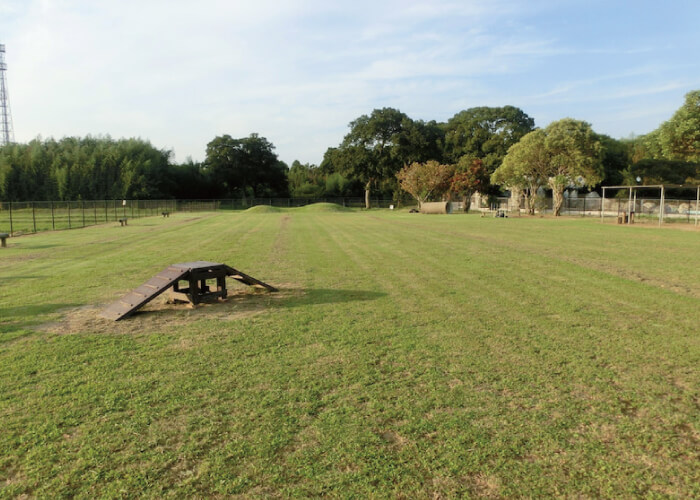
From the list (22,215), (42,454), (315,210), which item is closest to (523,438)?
(42,454)

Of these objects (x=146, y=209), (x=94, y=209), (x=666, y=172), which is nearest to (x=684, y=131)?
(x=666, y=172)

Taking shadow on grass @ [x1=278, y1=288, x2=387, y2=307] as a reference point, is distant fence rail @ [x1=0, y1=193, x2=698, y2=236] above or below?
above

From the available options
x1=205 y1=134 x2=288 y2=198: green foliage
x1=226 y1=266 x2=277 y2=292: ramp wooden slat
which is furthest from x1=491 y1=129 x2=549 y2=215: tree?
x1=205 y1=134 x2=288 y2=198: green foliage

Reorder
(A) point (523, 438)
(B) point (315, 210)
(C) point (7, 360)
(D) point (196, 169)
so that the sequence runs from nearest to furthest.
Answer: (A) point (523, 438) < (C) point (7, 360) < (B) point (315, 210) < (D) point (196, 169)

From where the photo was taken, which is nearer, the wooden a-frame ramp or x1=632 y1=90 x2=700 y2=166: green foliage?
the wooden a-frame ramp

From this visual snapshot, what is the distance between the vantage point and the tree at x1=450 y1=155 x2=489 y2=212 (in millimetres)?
51188

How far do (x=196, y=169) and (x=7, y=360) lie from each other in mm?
71157

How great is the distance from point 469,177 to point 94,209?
3910 centimetres

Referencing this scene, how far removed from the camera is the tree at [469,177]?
5119cm

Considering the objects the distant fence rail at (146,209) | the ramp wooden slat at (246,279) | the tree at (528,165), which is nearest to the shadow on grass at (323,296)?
the ramp wooden slat at (246,279)

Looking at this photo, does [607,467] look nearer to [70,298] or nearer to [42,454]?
[42,454]

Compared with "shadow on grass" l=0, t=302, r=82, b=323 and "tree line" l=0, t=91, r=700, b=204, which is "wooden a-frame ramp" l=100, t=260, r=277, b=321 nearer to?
"shadow on grass" l=0, t=302, r=82, b=323

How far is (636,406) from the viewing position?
3.26 m

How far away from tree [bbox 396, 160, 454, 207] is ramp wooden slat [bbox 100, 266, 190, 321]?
46143 mm
